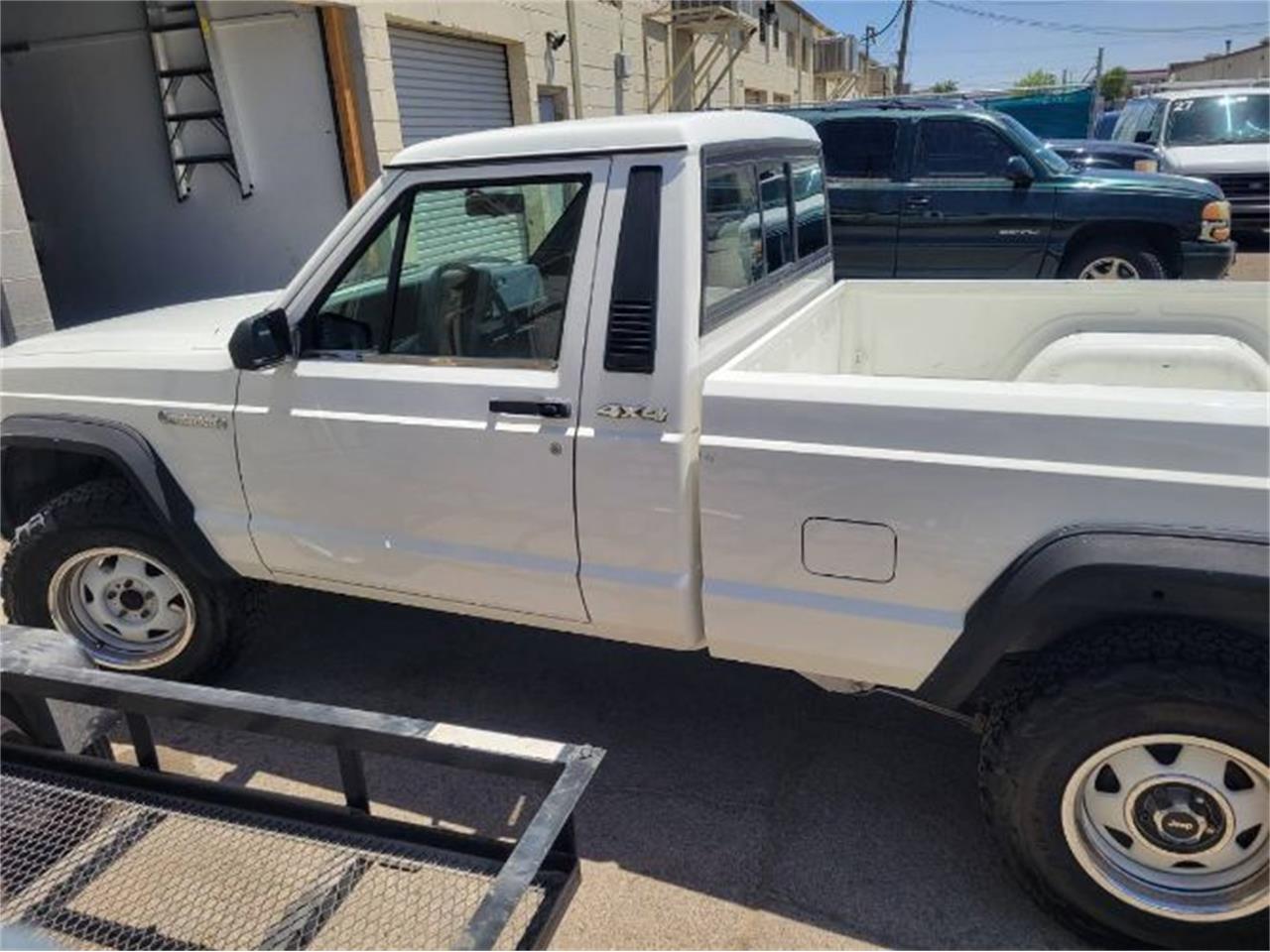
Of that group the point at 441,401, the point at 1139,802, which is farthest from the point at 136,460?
the point at 1139,802

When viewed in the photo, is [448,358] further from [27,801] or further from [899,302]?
[899,302]

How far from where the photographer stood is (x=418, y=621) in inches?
157

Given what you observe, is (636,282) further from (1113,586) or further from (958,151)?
(958,151)

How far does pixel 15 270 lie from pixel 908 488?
558 cm

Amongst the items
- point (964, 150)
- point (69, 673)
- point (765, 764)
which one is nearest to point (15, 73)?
point (964, 150)

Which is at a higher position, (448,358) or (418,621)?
(448,358)

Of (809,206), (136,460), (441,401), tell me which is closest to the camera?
(441,401)

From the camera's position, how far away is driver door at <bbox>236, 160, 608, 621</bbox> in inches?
102

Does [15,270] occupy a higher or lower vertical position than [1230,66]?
lower

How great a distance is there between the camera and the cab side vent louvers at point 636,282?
2.44 meters

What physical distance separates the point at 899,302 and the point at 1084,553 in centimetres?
186

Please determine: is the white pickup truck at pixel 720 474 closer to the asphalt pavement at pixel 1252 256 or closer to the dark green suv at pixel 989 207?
the dark green suv at pixel 989 207

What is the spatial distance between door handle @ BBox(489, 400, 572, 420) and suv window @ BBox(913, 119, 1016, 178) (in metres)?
7.08

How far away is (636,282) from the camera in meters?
2.46
